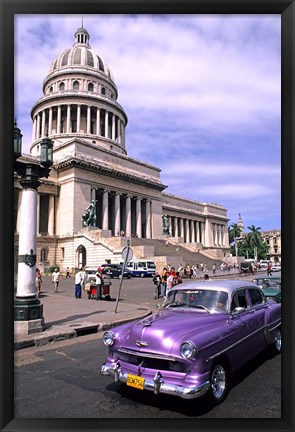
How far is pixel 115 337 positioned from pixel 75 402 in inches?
40.2

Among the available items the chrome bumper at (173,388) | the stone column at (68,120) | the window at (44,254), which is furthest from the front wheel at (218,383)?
the stone column at (68,120)

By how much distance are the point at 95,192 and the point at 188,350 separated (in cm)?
5103

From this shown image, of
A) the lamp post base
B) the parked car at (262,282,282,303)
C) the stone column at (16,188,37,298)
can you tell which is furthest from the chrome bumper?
the parked car at (262,282,282,303)

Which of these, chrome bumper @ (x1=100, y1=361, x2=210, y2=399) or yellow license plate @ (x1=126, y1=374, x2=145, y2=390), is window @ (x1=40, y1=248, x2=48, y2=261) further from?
chrome bumper @ (x1=100, y1=361, x2=210, y2=399)

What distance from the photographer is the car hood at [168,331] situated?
16.0 ft

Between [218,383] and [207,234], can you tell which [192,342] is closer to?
[218,383]

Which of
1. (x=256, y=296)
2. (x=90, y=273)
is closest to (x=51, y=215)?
(x=90, y=273)

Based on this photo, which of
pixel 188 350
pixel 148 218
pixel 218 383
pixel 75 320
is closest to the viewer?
pixel 188 350

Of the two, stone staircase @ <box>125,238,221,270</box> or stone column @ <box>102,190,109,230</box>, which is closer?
stone staircase @ <box>125,238,221,270</box>

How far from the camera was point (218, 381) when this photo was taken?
16.5ft

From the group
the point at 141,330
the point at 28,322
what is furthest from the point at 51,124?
the point at 141,330

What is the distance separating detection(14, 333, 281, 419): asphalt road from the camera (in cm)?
456

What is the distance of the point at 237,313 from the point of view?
6.12 metres

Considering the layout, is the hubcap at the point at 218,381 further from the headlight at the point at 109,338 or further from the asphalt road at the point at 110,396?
the headlight at the point at 109,338
